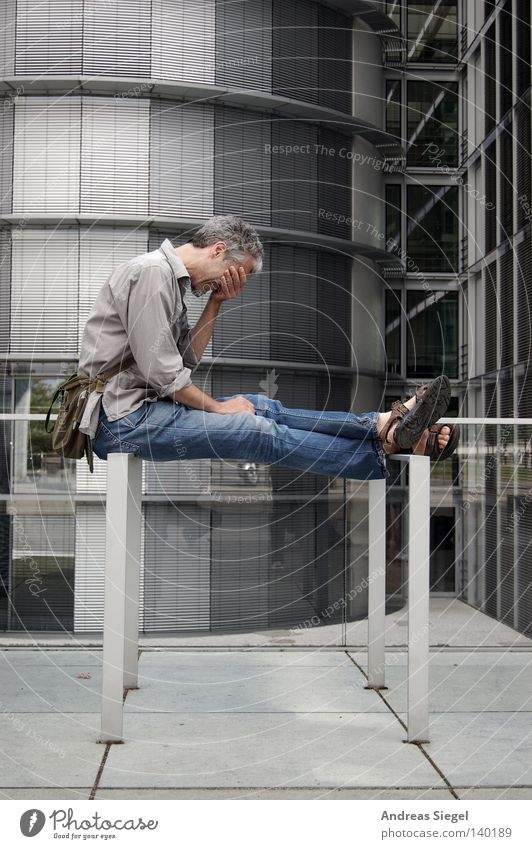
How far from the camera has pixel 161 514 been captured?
8.43m

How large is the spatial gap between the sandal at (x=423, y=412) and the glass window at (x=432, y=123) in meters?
10.0

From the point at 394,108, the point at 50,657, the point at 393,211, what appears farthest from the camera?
the point at 394,108

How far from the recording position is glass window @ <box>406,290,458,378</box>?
13.0m

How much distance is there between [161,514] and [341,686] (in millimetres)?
3860

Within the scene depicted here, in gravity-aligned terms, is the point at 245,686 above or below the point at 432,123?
below

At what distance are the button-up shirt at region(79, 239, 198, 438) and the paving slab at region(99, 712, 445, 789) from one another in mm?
1225

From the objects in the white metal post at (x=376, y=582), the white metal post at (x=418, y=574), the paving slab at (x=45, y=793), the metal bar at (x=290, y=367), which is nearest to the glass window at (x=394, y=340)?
the metal bar at (x=290, y=367)

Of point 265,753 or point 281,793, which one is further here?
point 265,753

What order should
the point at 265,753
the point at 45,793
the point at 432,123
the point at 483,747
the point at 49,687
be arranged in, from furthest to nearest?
the point at 432,123
the point at 49,687
the point at 483,747
the point at 265,753
the point at 45,793

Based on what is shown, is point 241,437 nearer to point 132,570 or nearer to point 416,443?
point 416,443

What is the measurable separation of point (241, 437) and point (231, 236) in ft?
2.67

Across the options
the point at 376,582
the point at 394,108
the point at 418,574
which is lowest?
the point at 376,582

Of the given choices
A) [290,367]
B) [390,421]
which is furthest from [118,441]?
[290,367]

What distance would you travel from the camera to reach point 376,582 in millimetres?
4660
